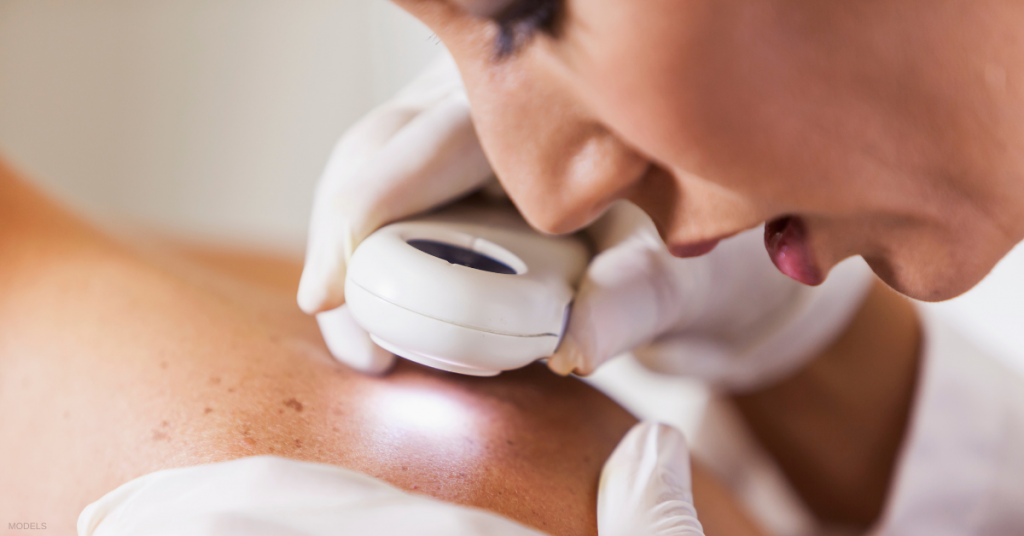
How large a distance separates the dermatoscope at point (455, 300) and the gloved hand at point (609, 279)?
3 centimetres

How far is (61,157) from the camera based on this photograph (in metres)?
1.45

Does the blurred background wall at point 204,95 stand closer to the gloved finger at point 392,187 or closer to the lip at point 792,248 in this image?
the gloved finger at point 392,187

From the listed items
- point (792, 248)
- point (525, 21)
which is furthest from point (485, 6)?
point (792, 248)

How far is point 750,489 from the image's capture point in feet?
3.00

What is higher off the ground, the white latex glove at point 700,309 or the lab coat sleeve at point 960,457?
the white latex glove at point 700,309

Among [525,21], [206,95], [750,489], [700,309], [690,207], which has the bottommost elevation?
[750,489]

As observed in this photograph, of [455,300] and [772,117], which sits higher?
[772,117]

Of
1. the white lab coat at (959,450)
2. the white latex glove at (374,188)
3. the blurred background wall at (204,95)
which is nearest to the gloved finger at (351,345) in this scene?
the white latex glove at (374,188)

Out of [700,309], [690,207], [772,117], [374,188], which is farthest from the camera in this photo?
[700,309]

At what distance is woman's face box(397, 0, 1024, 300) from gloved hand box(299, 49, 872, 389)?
0.43 feet

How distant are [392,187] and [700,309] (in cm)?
35

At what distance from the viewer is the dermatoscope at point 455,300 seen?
0.44m

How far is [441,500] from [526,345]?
0.12 metres

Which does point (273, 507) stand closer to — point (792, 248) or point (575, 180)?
point (575, 180)
